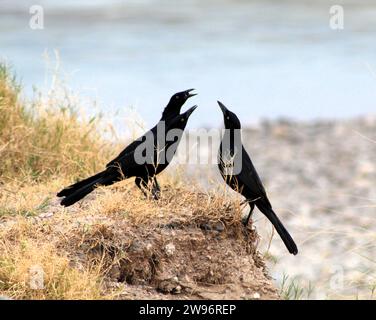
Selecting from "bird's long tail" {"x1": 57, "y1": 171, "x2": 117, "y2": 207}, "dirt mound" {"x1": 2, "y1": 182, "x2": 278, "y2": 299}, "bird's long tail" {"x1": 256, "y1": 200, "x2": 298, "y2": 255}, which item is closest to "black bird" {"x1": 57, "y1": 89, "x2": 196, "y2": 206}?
"bird's long tail" {"x1": 57, "y1": 171, "x2": 117, "y2": 207}

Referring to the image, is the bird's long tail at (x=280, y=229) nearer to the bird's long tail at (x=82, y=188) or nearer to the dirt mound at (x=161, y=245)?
the dirt mound at (x=161, y=245)

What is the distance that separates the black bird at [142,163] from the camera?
667 cm

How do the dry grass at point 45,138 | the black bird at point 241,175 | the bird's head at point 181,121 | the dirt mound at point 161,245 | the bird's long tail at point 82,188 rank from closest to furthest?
the dirt mound at point 161,245 → the black bird at point 241,175 → the bird's long tail at point 82,188 → the bird's head at point 181,121 → the dry grass at point 45,138

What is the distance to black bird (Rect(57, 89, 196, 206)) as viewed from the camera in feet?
21.9

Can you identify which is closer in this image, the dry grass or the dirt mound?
the dirt mound

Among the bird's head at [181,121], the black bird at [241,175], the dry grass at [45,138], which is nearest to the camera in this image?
the black bird at [241,175]

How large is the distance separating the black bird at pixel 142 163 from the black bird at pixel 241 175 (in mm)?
385

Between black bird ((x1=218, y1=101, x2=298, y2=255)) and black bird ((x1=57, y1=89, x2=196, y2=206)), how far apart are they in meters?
0.38

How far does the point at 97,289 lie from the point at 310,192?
332 inches

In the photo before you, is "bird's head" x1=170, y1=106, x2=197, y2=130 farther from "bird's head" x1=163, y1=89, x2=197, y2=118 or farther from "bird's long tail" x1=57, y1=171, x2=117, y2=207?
"bird's long tail" x1=57, y1=171, x2=117, y2=207

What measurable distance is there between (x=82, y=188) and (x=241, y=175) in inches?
43.9

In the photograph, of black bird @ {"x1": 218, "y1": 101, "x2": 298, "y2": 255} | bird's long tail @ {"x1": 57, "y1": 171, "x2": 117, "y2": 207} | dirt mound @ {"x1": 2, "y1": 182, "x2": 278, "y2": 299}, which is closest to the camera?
dirt mound @ {"x1": 2, "y1": 182, "x2": 278, "y2": 299}

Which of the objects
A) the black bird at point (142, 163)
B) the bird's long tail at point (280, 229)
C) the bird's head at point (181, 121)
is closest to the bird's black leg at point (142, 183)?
the black bird at point (142, 163)

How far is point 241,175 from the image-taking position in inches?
256
